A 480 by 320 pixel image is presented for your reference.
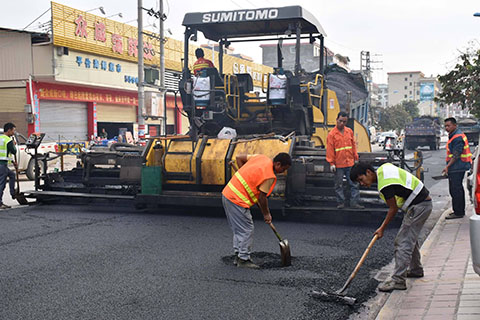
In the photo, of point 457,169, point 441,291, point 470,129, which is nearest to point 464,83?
point 457,169

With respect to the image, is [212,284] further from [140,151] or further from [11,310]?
[140,151]

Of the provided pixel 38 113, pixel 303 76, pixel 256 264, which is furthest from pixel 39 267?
pixel 38 113

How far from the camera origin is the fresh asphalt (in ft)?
13.5

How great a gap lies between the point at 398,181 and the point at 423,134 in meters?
28.7

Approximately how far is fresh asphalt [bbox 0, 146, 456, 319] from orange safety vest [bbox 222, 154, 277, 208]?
2.23 ft

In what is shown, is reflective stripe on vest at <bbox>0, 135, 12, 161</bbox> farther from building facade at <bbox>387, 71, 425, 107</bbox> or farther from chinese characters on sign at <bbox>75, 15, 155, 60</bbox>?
building facade at <bbox>387, 71, 425, 107</bbox>

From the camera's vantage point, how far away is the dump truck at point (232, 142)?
7605 millimetres

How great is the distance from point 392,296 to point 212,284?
1516 millimetres

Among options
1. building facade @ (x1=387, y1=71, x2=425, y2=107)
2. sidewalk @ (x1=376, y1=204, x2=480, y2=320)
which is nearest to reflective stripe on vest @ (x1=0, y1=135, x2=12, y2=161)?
sidewalk @ (x1=376, y1=204, x2=480, y2=320)

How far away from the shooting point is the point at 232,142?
7867 millimetres

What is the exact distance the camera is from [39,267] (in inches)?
205

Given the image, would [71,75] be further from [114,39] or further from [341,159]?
[341,159]

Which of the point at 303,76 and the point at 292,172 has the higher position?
the point at 303,76

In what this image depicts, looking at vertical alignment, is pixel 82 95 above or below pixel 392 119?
above
